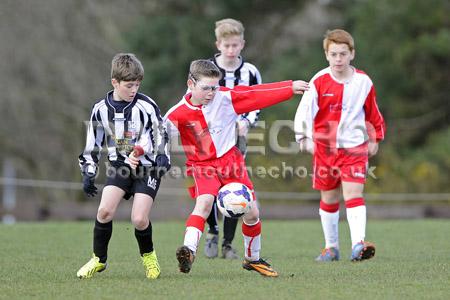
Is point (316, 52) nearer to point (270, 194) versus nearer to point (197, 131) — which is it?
point (270, 194)

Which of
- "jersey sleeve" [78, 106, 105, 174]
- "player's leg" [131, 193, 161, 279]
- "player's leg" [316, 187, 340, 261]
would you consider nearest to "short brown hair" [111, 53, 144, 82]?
"jersey sleeve" [78, 106, 105, 174]

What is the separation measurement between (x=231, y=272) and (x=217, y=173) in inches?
31.4

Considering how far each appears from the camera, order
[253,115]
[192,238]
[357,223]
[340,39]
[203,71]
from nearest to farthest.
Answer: [192,238], [203,71], [357,223], [340,39], [253,115]

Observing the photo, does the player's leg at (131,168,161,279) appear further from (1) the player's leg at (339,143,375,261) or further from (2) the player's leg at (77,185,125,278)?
(1) the player's leg at (339,143,375,261)

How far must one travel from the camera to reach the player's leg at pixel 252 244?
652 centimetres

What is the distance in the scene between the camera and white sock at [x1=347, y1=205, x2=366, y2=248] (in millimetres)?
7426

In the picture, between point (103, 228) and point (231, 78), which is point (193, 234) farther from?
point (231, 78)

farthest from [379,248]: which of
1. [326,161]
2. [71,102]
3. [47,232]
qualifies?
[71,102]

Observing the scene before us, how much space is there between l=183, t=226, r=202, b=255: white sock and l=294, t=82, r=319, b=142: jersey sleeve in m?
1.66

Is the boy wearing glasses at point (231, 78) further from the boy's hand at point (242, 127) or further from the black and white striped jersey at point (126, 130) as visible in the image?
the black and white striped jersey at point (126, 130)

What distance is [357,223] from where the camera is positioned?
24.7 ft

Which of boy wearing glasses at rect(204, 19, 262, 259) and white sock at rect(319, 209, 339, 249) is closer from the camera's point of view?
white sock at rect(319, 209, 339, 249)

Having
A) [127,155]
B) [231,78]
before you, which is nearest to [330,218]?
[231,78]

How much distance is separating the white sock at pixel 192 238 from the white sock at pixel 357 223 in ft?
5.36
